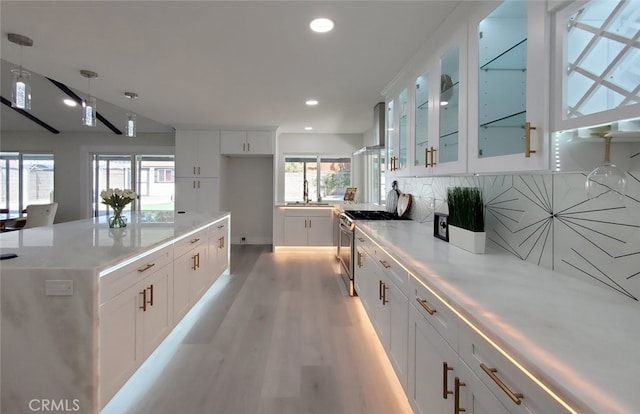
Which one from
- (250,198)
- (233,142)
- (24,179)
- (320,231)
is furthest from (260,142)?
(24,179)

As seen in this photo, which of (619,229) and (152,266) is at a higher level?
(619,229)

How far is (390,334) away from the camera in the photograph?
190 cm

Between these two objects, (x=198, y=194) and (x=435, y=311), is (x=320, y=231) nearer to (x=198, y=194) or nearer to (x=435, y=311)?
(x=198, y=194)

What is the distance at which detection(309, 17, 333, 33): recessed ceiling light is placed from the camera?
2096 millimetres

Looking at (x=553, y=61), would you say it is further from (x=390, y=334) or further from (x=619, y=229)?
(x=390, y=334)

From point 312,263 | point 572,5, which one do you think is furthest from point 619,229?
point 312,263

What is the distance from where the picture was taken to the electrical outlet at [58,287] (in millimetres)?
1373

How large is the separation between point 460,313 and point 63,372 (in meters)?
1.65

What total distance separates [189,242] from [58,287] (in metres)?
1.34

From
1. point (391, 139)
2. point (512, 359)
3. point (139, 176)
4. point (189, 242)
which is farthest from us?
point (139, 176)

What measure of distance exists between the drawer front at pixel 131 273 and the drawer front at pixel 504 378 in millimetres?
1531

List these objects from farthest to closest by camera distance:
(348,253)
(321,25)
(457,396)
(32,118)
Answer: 1. (32,118)
2. (348,253)
3. (321,25)
4. (457,396)

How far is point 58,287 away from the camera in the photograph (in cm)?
138

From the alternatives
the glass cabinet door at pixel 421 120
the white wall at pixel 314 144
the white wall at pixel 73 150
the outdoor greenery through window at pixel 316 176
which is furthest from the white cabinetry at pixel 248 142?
the glass cabinet door at pixel 421 120
